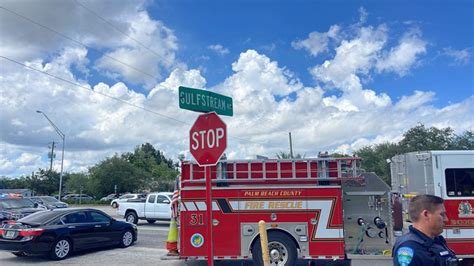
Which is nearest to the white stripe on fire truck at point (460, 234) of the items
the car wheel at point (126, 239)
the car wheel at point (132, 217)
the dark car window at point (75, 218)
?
the car wheel at point (126, 239)

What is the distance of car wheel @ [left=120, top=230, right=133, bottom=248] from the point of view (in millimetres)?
13442

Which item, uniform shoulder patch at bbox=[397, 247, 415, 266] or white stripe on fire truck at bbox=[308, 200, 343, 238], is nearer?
uniform shoulder patch at bbox=[397, 247, 415, 266]

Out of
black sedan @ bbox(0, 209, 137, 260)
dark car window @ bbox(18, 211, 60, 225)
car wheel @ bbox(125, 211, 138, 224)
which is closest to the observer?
black sedan @ bbox(0, 209, 137, 260)

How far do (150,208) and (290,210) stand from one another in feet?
44.8

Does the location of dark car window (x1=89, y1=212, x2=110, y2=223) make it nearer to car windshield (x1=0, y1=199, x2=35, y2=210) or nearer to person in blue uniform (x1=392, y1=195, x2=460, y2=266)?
car windshield (x1=0, y1=199, x2=35, y2=210)

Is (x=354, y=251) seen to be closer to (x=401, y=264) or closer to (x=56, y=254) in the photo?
(x=401, y=264)

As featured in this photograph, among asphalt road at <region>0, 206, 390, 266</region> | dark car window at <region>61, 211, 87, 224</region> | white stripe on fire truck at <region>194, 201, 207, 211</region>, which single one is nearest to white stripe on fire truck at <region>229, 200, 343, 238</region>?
white stripe on fire truck at <region>194, 201, 207, 211</region>

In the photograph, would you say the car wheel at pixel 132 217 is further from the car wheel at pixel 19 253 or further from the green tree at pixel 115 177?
the green tree at pixel 115 177

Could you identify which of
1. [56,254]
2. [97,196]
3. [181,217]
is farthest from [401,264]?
[97,196]

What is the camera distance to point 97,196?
7162 cm

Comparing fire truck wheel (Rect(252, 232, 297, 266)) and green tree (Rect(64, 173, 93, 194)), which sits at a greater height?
green tree (Rect(64, 173, 93, 194))

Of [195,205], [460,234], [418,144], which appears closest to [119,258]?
[195,205]

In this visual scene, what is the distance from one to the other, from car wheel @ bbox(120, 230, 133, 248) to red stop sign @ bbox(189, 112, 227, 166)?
908 centimetres

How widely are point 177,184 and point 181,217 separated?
949 millimetres
